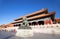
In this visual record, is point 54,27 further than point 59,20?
No

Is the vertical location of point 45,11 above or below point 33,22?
above

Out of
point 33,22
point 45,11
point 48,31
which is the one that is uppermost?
point 45,11

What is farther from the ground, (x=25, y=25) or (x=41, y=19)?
(x=41, y=19)

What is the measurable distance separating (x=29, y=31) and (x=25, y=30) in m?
0.58

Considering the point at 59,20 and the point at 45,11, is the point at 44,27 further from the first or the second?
the point at 59,20

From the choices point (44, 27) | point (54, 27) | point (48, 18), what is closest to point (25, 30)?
point (54, 27)

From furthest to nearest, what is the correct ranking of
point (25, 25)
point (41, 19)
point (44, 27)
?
point (41, 19), point (44, 27), point (25, 25)

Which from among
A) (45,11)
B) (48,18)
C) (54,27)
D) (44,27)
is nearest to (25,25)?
(54,27)

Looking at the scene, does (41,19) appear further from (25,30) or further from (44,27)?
(25,30)

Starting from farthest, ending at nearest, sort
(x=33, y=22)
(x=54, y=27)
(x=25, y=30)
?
1. (x=33, y=22)
2. (x=54, y=27)
3. (x=25, y=30)

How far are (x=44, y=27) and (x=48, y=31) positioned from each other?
1951 mm

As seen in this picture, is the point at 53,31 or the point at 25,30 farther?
the point at 53,31

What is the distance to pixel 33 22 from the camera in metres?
38.6

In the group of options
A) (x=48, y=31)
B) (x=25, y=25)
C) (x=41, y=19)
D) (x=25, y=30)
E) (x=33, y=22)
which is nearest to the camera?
(x=25, y=30)
